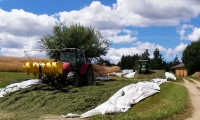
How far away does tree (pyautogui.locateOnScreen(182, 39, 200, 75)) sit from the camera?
234ft

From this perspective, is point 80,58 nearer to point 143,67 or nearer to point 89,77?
point 89,77

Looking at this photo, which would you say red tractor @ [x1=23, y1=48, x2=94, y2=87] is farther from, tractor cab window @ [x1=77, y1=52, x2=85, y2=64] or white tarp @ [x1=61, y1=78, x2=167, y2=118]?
white tarp @ [x1=61, y1=78, x2=167, y2=118]

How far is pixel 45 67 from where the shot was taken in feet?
58.7

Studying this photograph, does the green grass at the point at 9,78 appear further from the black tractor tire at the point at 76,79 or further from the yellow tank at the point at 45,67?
the black tractor tire at the point at 76,79

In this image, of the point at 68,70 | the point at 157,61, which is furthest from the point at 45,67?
the point at 157,61

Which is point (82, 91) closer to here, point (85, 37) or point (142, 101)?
point (142, 101)

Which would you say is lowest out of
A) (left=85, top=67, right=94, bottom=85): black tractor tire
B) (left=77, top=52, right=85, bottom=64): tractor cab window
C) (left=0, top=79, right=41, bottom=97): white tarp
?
(left=0, top=79, right=41, bottom=97): white tarp

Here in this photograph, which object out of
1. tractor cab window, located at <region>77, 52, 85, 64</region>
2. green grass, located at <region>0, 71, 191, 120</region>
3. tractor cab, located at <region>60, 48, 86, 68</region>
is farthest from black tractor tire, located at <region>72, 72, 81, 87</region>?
green grass, located at <region>0, 71, 191, 120</region>

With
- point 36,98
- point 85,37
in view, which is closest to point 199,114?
point 36,98

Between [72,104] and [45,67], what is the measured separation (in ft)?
16.5

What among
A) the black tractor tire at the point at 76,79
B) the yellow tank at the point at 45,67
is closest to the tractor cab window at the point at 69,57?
the black tractor tire at the point at 76,79

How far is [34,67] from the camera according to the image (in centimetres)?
1819

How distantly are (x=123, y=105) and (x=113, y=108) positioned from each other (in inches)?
40.6

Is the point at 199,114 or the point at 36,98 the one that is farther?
the point at 36,98
